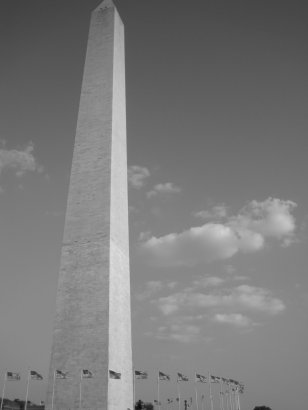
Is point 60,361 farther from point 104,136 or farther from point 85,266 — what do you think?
point 104,136

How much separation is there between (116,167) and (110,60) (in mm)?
9176

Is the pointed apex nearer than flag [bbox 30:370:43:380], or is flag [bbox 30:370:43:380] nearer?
flag [bbox 30:370:43:380]

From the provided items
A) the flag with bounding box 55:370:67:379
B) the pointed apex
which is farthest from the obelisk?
the pointed apex

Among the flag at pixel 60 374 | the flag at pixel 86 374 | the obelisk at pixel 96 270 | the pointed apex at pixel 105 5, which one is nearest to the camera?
the flag at pixel 86 374

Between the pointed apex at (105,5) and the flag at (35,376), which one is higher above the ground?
the pointed apex at (105,5)

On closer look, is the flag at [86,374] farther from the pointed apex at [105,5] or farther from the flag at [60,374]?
the pointed apex at [105,5]

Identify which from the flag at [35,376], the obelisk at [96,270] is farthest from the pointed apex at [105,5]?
the flag at [35,376]

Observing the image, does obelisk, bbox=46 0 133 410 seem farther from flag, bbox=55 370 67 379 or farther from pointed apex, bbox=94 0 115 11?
pointed apex, bbox=94 0 115 11

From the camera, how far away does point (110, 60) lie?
3009 cm

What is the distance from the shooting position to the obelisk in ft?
65.5

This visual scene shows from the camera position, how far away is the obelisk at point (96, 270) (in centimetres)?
1997

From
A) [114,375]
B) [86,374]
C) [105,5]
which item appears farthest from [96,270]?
[105,5]

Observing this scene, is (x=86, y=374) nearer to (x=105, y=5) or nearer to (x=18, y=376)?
(x=18, y=376)

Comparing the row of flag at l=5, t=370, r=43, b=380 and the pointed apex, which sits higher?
the pointed apex
